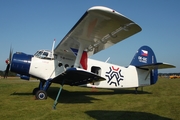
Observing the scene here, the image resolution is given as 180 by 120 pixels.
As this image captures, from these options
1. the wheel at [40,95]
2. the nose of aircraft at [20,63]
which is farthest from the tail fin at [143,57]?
the nose of aircraft at [20,63]

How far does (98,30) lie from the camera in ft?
20.7

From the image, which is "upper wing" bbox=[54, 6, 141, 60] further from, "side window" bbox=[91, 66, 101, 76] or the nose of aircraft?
the nose of aircraft

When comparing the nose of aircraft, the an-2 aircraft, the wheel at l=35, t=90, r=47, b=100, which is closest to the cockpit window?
the an-2 aircraft

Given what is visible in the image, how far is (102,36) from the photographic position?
22.4 feet

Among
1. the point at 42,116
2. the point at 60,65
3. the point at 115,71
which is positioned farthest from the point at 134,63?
the point at 42,116

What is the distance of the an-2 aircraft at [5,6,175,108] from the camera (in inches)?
220

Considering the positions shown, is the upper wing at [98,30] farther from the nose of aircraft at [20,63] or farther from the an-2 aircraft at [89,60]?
the nose of aircraft at [20,63]

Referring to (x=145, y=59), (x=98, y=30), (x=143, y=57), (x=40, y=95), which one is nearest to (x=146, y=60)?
(x=145, y=59)

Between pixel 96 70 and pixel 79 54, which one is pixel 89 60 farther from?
pixel 79 54

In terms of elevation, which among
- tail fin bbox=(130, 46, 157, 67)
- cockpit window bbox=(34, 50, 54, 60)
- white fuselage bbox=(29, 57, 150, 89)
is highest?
tail fin bbox=(130, 46, 157, 67)

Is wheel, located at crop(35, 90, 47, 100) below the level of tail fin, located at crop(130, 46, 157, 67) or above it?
below

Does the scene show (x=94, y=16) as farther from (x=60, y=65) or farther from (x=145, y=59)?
(x=145, y=59)

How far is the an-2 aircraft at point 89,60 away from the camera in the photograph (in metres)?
5.59

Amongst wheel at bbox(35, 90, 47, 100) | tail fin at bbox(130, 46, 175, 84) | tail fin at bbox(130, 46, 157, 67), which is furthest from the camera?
tail fin at bbox(130, 46, 157, 67)
